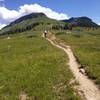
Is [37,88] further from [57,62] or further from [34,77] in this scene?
[57,62]

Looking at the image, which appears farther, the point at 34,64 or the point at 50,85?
the point at 34,64

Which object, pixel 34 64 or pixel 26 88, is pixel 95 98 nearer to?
pixel 26 88

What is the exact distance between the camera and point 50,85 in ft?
107

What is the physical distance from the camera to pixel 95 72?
3528 centimetres

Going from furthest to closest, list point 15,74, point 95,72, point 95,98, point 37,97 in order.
→ 1. point 15,74
2. point 95,72
3. point 37,97
4. point 95,98

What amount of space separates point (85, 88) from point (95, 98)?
3.18m

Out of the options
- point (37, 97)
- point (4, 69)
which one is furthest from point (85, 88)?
point (4, 69)

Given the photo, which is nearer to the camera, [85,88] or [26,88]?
[85,88]

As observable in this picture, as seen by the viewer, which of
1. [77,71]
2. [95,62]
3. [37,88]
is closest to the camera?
[37,88]

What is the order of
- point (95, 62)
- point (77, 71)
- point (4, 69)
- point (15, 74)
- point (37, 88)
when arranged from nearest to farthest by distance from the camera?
point (37, 88) < point (77, 71) < point (15, 74) < point (95, 62) < point (4, 69)

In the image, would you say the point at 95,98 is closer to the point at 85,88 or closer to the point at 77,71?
the point at 85,88

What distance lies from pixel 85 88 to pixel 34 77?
9376mm

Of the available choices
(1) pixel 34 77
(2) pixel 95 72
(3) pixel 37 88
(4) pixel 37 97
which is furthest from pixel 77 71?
(4) pixel 37 97

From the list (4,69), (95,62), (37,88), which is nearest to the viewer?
(37,88)
